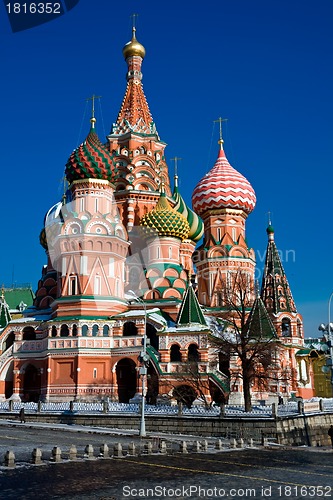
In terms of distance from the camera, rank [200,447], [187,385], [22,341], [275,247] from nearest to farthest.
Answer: [200,447] → [187,385] → [22,341] → [275,247]

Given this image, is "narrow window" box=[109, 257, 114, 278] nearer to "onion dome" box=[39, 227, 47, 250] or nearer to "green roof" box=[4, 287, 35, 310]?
"onion dome" box=[39, 227, 47, 250]

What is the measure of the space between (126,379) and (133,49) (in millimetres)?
29656

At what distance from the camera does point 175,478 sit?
38.2ft

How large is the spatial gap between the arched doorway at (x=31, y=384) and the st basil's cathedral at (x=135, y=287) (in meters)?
0.07

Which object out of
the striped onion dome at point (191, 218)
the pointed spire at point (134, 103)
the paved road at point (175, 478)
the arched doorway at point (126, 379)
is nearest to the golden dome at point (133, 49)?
the pointed spire at point (134, 103)

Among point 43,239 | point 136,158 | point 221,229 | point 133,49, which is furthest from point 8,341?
point 133,49

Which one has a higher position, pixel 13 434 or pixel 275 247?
pixel 275 247

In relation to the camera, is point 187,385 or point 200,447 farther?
point 187,385

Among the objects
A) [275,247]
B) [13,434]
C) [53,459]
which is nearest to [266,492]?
[53,459]

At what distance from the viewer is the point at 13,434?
2070cm

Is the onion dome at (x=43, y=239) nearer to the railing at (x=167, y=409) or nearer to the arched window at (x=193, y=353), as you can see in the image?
the railing at (x=167, y=409)

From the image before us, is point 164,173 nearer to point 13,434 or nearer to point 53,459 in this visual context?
point 13,434

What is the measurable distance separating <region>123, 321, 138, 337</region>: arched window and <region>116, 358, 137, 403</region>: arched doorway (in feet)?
5.14

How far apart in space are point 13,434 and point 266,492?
13035 millimetres
